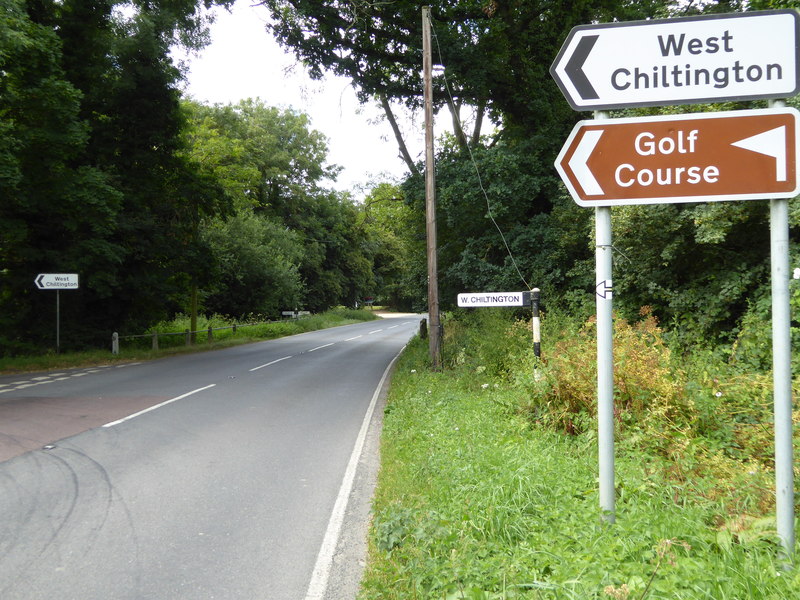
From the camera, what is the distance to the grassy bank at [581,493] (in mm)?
2977

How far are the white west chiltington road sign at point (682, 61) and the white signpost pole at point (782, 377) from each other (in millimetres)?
723

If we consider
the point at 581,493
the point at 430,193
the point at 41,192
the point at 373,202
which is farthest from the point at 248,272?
the point at 581,493

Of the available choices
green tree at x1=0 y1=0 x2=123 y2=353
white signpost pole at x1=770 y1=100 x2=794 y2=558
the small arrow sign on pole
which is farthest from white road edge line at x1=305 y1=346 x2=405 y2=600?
green tree at x1=0 y1=0 x2=123 y2=353

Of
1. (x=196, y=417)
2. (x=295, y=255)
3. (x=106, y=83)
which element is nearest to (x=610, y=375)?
(x=196, y=417)

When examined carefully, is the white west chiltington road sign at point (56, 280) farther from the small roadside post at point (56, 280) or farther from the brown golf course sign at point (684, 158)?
the brown golf course sign at point (684, 158)

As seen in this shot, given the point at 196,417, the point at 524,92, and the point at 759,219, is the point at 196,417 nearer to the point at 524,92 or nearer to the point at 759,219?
the point at 759,219

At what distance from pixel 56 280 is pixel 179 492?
1336cm

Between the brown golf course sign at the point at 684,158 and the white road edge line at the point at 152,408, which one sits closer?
the brown golf course sign at the point at 684,158

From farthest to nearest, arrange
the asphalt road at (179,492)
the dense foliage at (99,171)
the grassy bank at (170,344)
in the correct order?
the grassy bank at (170,344), the dense foliage at (99,171), the asphalt road at (179,492)

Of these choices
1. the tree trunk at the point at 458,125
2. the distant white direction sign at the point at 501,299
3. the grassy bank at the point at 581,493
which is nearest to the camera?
the grassy bank at the point at 581,493

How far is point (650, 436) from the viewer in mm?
5395

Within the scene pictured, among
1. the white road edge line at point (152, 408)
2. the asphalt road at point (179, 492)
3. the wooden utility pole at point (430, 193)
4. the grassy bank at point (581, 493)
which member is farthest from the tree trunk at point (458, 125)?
the grassy bank at point (581, 493)

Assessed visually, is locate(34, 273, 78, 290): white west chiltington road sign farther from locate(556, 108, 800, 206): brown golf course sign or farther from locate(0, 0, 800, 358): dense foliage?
locate(556, 108, 800, 206): brown golf course sign

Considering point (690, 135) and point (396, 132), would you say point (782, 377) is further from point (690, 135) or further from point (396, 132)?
point (396, 132)
